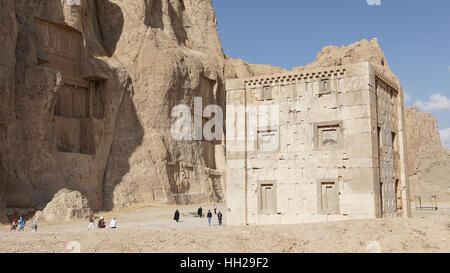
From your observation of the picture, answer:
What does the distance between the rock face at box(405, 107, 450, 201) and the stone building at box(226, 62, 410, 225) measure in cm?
4627

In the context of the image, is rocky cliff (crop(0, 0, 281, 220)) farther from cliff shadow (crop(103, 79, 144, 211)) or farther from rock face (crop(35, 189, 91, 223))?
rock face (crop(35, 189, 91, 223))

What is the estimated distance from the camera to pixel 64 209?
31906mm

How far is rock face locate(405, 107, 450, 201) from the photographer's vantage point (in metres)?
69.2

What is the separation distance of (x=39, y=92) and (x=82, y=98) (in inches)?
267

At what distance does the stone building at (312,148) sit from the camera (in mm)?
22484

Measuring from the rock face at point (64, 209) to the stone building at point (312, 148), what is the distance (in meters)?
12.1

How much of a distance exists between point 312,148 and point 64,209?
17.2 m

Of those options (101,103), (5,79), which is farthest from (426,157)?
(5,79)

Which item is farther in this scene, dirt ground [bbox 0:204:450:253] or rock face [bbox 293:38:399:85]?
rock face [bbox 293:38:399:85]

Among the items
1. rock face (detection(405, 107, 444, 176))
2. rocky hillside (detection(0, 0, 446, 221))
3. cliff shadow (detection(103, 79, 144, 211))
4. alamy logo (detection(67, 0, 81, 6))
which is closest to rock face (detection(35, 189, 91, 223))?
rocky hillside (detection(0, 0, 446, 221))

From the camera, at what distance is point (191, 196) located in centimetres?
4688

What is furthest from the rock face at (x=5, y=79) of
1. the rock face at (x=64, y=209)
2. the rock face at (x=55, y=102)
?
the rock face at (x=64, y=209)

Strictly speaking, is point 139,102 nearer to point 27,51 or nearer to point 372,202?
point 27,51
